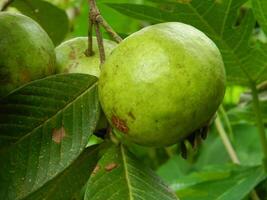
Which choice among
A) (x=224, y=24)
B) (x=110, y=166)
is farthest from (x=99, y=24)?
(x=224, y=24)

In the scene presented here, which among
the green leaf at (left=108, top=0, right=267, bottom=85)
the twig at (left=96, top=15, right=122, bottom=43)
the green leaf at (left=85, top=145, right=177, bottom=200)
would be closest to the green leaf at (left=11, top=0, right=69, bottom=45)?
the green leaf at (left=108, top=0, right=267, bottom=85)

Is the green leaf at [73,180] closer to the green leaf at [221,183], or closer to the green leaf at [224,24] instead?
the green leaf at [224,24]

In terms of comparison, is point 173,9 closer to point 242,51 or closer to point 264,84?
point 242,51

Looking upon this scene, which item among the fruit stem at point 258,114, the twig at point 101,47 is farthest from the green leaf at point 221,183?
the twig at point 101,47

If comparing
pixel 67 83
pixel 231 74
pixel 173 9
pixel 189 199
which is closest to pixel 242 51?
pixel 231 74

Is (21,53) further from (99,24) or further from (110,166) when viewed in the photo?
(110,166)

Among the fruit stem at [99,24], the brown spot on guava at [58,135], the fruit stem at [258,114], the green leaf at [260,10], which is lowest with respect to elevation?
the fruit stem at [258,114]
